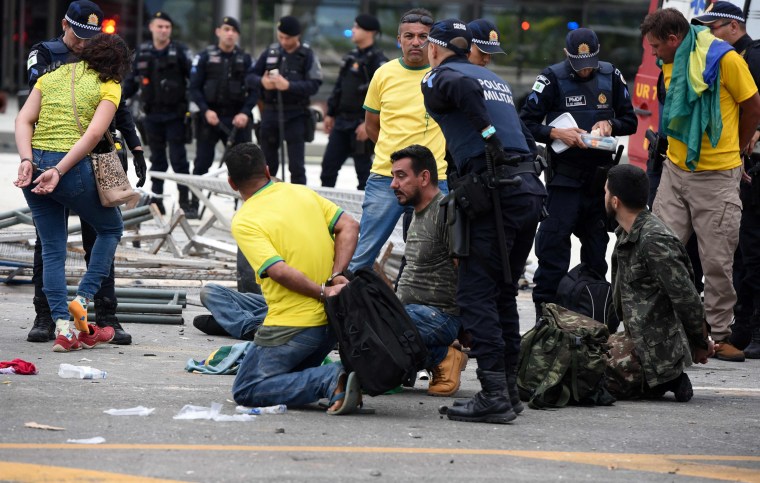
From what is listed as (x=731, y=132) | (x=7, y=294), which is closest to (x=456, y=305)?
(x=731, y=132)

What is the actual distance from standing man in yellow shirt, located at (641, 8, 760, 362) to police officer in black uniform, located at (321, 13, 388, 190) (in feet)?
16.4

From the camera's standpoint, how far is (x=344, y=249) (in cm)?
598

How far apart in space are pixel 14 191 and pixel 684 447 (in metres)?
10.5

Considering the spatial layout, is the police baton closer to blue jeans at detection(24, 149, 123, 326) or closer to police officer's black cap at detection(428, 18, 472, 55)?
police officer's black cap at detection(428, 18, 472, 55)

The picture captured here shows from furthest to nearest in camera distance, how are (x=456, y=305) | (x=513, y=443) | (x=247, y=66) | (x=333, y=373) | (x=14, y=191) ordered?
1. (x=14, y=191)
2. (x=247, y=66)
3. (x=456, y=305)
4. (x=333, y=373)
5. (x=513, y=443)

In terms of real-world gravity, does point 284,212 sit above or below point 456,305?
above

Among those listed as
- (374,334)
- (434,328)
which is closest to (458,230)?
(374,334)

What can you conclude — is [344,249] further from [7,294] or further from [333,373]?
[7,294]

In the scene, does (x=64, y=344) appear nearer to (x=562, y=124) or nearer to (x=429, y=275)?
(x=429, y=275)

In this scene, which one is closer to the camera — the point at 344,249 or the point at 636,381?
the point at 344,249

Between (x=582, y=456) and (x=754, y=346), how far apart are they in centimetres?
312

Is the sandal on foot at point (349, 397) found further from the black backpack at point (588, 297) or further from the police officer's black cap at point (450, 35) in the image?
the black backpack at point (588, 297)

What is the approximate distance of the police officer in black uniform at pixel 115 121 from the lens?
703cm

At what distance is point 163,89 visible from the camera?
520 inches
